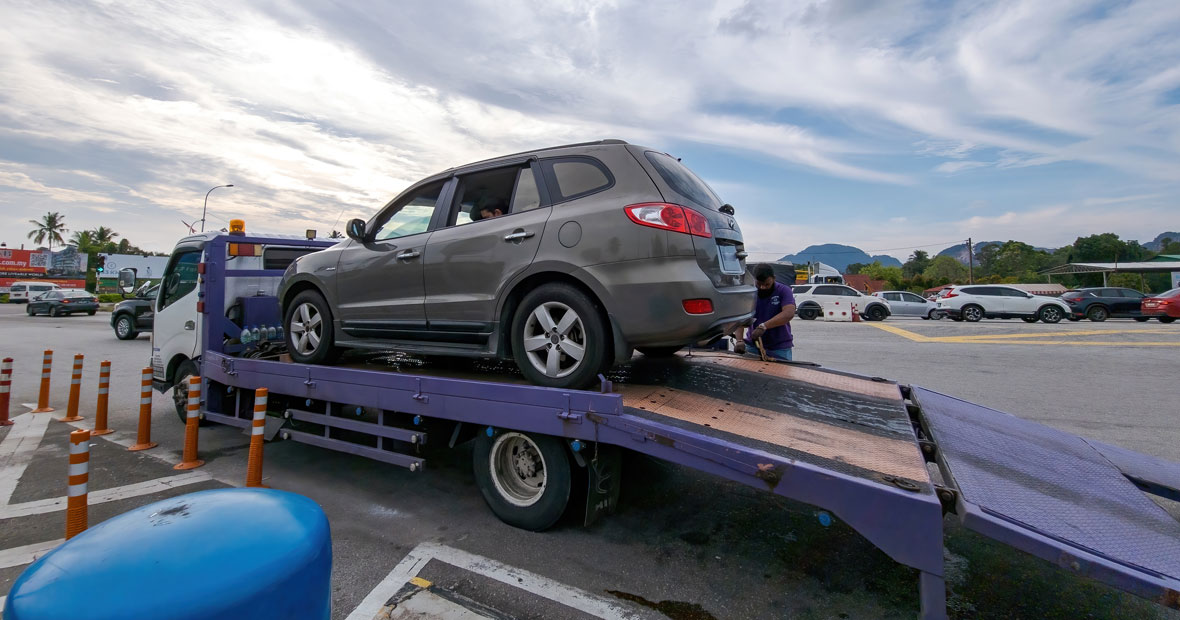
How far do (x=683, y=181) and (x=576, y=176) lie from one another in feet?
2.30

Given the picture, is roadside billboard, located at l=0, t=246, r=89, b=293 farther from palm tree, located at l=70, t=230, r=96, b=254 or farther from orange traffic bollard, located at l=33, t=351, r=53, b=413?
orange traffic bollard, located at l=33, t=351, r=53, b=413

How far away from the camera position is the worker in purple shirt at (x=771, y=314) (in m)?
5.79

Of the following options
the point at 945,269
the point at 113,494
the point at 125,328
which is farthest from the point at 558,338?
the point at 945,269

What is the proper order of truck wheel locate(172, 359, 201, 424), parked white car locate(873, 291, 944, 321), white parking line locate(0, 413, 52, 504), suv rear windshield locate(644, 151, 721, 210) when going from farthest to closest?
parked white car locate(873, 291, 944, 321), truck wheel locate(172, 359, 201, 424), white parking line locate(0, 413, 52, 504), suv rear windshield locate(644, 151, 721, 210)

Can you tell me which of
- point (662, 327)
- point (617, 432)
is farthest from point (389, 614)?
point (662, 327)

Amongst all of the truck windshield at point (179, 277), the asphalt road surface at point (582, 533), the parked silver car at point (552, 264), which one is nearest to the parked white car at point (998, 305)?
the asphalt road surface at point (582, 533)

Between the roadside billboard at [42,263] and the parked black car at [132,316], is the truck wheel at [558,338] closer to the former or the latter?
the parked black car at [132,316]

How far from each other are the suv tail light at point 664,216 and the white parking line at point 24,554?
4038mm

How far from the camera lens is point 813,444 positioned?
2.95 metres

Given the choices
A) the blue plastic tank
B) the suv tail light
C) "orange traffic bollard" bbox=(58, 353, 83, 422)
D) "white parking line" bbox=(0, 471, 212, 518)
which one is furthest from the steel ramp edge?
"orange traffic bollard" bbox=(58, 353, 83, 422)

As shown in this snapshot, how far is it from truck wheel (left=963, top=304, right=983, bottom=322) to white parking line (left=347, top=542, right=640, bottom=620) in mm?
22792

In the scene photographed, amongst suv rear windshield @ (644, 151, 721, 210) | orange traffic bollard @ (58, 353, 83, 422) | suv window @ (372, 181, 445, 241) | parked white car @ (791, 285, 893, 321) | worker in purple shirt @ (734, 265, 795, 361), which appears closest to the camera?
suv rear windshield @ (644, 151, 721, 210)

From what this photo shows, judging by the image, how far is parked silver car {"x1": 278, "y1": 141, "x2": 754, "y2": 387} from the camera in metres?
3.38

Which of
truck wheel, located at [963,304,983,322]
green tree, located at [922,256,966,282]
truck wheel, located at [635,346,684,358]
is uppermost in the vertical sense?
green tree, located at [922,256,966,282]
